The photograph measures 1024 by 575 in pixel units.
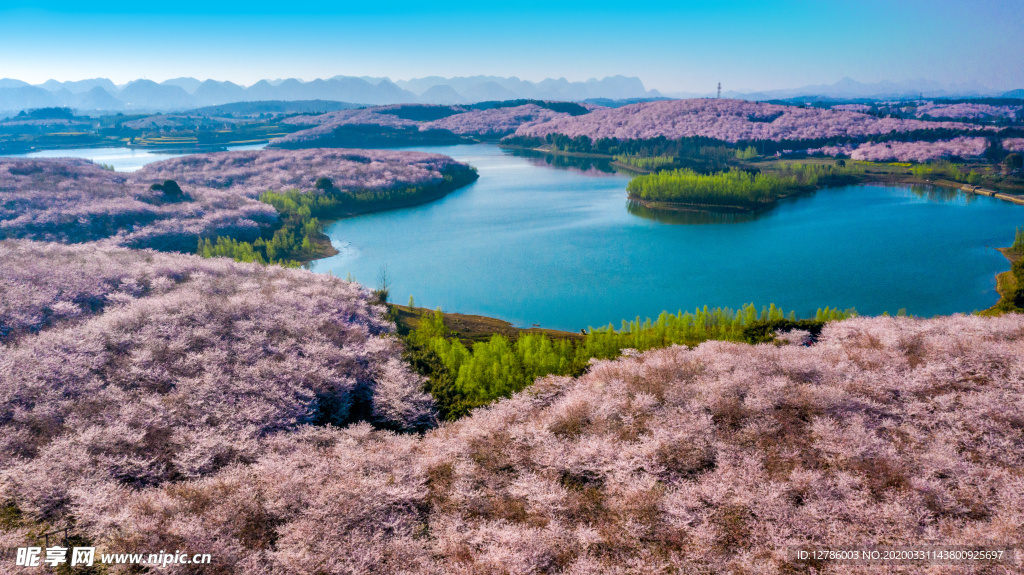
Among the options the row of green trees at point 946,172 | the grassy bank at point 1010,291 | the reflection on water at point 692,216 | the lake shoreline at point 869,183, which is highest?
the row of green trees at point 946,172

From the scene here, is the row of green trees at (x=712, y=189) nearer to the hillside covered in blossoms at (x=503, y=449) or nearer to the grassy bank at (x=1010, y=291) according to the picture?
the grassy bank at (x=1010, y=291)

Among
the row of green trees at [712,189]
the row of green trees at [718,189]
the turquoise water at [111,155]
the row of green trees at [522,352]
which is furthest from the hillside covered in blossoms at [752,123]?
the turquoise water at [111,155]

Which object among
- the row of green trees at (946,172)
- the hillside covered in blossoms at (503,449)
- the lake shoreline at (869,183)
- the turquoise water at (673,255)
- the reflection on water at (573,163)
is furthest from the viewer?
the reflection on water at (573,163)

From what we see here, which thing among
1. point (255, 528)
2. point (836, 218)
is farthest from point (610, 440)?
point (836, 218)

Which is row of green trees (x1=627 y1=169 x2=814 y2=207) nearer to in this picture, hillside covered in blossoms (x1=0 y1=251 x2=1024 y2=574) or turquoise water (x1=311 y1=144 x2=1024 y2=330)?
turquoise water (x1=311 y1=144 x2=1024 y2=330)

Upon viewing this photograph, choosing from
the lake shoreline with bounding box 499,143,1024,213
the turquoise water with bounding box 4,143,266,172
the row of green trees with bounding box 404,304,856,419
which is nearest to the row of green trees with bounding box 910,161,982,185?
the lake shoreline with bounding box 499,143,1024,213

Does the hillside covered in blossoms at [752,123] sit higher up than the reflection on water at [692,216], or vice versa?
the hillside covered in blossoms at [752,123]
